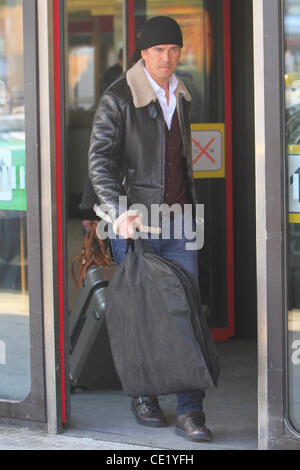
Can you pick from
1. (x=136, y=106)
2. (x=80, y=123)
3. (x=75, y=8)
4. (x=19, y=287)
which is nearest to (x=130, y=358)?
(x=19, y=287)

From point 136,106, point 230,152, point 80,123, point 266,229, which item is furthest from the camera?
point 80,123

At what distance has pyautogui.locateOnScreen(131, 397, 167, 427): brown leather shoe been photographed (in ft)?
13.2

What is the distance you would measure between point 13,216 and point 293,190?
1.29m

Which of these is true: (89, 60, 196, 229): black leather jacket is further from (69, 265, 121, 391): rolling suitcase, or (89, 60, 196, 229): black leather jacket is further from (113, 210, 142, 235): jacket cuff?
(69, 265, 121, 391): rolling suitcase

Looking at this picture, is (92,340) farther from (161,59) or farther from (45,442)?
(161,59)

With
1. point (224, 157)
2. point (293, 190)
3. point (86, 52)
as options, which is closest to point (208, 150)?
point (224, 157)

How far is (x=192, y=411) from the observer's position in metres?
3.83

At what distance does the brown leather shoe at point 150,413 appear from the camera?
4.01m

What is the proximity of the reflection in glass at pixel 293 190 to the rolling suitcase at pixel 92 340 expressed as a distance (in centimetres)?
115

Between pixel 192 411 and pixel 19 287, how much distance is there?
946 millimetres

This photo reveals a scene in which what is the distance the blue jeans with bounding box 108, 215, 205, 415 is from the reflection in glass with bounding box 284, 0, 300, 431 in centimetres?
49

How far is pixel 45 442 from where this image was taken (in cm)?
384

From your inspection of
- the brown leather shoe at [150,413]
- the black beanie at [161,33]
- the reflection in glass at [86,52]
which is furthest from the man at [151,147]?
the reflection in glass at [86,52]
